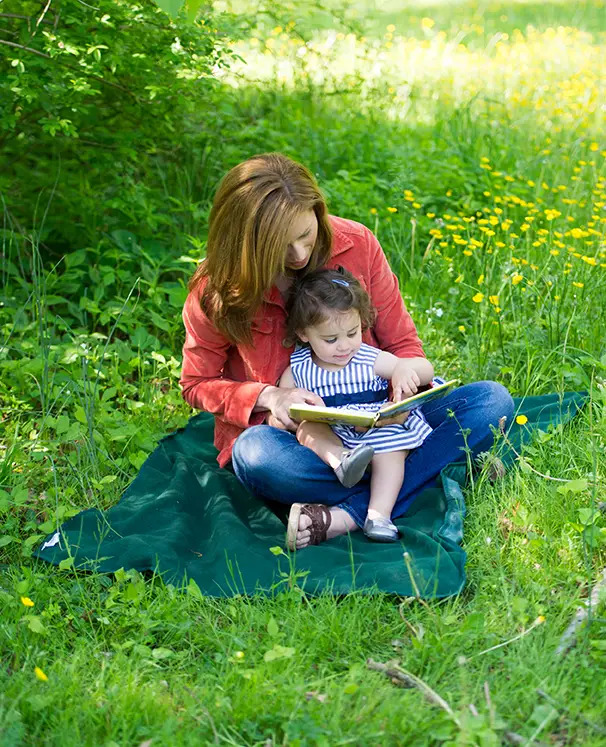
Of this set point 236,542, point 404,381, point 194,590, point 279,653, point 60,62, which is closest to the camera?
point 279,653

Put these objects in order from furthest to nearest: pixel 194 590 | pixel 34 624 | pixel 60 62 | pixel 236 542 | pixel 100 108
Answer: pixel 100 108, pixel 60 62, pixel 236 542, pixel 194 590, pixel 34 624

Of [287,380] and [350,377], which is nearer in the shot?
[350,377]

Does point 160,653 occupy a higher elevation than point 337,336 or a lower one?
lower

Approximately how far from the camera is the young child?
116 inches

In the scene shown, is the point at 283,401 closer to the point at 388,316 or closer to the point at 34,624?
the point at 388,316

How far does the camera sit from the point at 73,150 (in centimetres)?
443

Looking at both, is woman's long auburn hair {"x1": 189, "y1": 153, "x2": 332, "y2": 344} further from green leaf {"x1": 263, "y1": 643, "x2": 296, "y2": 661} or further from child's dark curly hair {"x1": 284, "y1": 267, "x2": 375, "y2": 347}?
green leaf {"x1": 263, "y1": 643, "x2": 296, "y2": 661}

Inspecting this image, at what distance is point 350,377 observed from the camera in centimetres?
308

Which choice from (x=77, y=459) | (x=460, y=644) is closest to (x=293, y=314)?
(x=77, y=459)

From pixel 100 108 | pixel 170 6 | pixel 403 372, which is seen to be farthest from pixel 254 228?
pixel 100 108

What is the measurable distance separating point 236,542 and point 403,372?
2.46 ft

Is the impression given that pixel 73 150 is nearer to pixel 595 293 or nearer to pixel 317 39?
pixel 595 293

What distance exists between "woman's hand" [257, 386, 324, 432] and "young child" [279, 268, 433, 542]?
0.09 metres

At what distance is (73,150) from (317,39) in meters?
3.83
